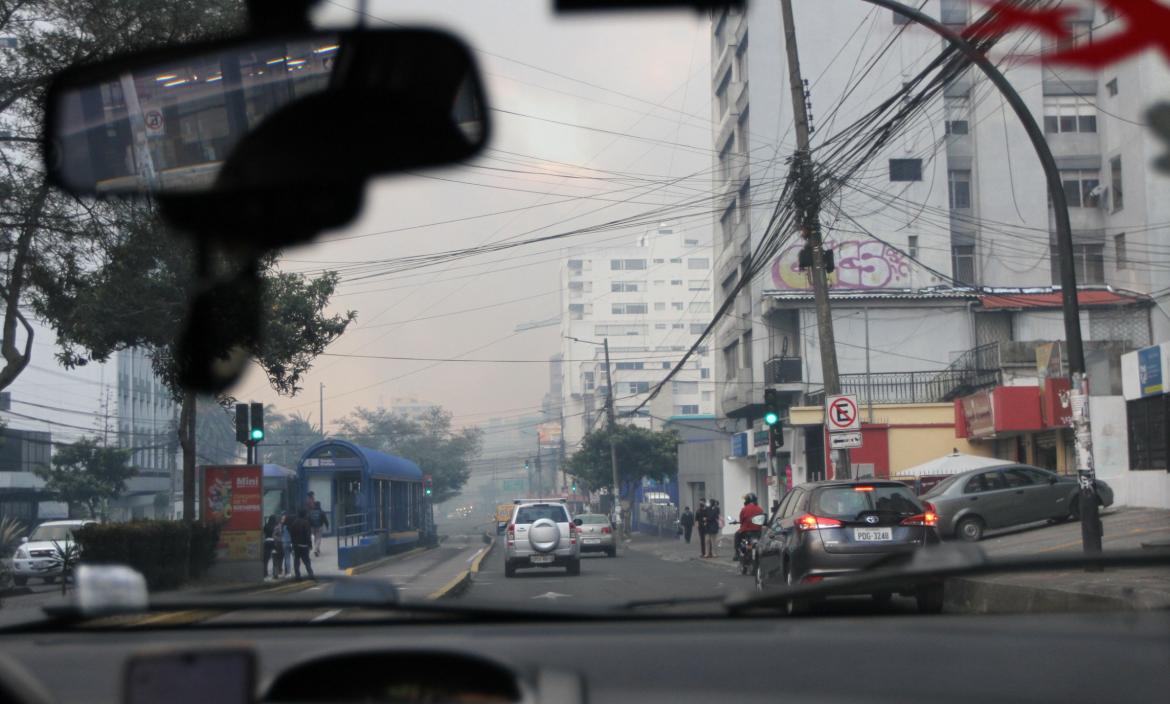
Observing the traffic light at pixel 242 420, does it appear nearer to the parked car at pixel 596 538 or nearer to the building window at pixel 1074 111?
the parked car at pixel 596 538

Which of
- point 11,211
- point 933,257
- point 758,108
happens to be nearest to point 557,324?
point 11,211

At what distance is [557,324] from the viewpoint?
3621 mm

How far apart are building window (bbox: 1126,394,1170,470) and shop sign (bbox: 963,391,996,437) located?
5.84 m

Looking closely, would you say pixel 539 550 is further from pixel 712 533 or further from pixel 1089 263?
pixel 1089 263

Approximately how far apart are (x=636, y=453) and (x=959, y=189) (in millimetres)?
27937

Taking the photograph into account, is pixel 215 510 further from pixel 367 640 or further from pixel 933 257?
pixel 933 257

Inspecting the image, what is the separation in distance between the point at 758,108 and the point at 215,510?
98.4ft

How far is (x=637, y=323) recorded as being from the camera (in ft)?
127

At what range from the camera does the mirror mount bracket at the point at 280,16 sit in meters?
3.03

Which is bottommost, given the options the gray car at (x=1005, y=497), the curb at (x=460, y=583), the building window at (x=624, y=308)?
the gray car at (x=1005, y=497)

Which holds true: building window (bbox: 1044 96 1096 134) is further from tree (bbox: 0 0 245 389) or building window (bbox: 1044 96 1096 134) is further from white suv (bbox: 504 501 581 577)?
tree (bbox: 0 0 245 389)

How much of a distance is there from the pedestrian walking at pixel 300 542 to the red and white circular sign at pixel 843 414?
53.0 feet

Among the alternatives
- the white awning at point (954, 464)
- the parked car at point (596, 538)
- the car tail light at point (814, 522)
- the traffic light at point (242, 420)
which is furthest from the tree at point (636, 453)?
the car tail light at point (814, 522)

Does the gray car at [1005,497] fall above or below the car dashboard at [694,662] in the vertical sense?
below
